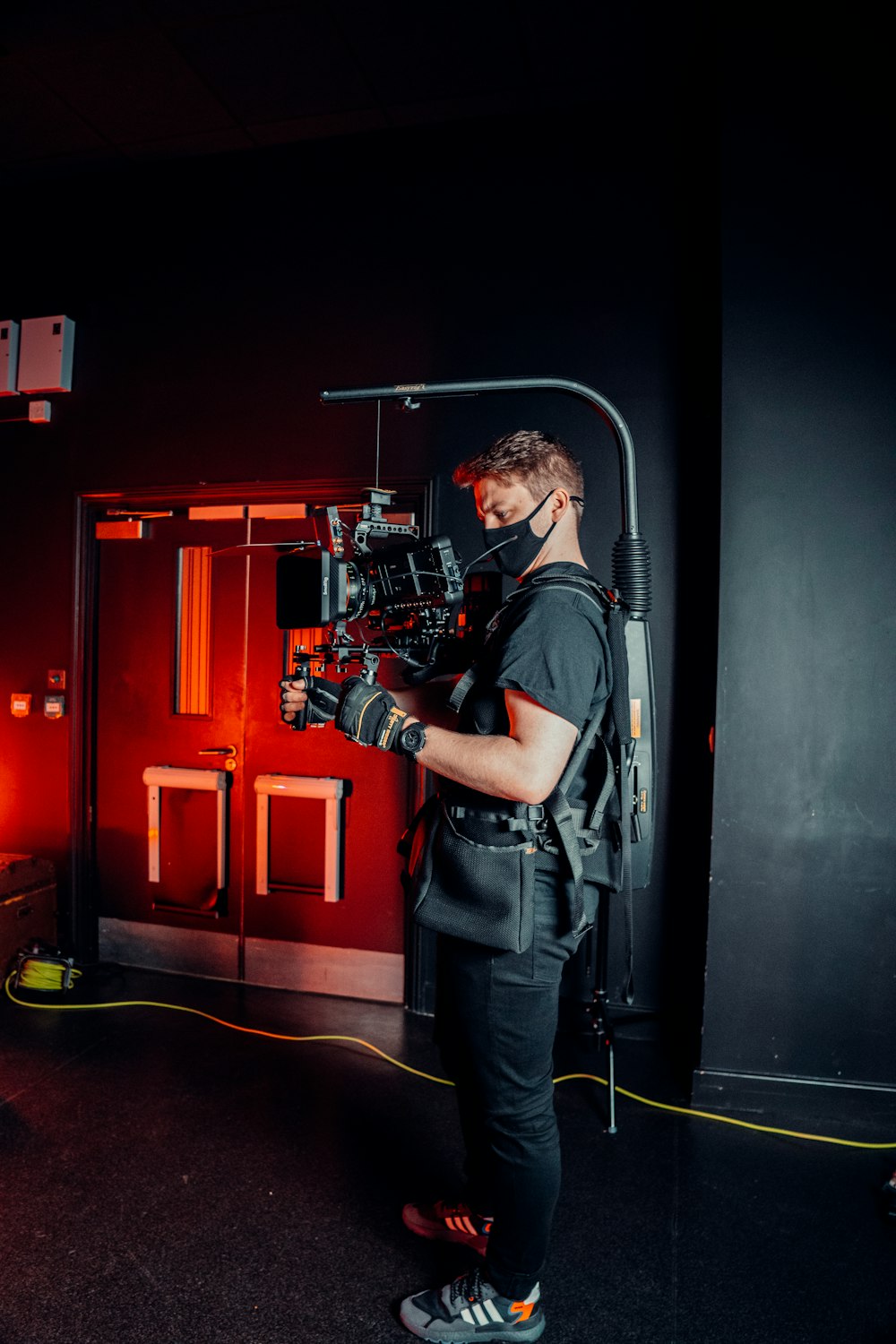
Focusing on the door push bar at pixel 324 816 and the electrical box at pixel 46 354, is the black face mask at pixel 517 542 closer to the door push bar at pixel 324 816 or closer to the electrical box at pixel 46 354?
the door push bar at pixel 324 816

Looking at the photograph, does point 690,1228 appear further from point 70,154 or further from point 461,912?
point 70,154

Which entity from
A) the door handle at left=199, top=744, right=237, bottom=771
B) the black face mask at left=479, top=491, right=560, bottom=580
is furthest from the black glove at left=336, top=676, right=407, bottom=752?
the door handle at left=199, top=744, right=237, bottom=771

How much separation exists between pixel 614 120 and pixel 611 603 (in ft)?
7.20

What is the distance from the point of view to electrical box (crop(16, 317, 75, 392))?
3.19m

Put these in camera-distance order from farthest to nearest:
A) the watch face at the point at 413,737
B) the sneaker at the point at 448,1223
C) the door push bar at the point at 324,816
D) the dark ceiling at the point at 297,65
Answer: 1. the door push bar at the point at 324,816
2. the dark ceiling at the point at 297,65
3. the sneaker at the point at 448,1223
4. the watch face at the point at 413,737

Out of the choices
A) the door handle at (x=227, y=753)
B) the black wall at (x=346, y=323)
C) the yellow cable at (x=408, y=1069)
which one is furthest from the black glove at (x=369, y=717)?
the door handle at (x=227, y=753)

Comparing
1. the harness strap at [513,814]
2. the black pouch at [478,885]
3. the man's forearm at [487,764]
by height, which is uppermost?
the man's forearm at [487,764]

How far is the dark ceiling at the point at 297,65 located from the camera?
2.43 m

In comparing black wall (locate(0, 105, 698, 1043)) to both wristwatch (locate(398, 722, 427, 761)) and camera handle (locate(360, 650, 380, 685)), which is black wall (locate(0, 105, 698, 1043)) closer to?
camera handle (locate(360, 650, 380, 685))

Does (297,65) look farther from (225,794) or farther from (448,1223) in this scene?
(448,1223)

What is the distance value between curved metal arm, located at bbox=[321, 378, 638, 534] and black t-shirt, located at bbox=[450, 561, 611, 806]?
0.42 metres

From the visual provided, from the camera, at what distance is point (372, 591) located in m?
1.64

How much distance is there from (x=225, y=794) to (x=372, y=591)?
181 centimetres

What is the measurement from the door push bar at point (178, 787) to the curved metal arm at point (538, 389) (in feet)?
5.82
